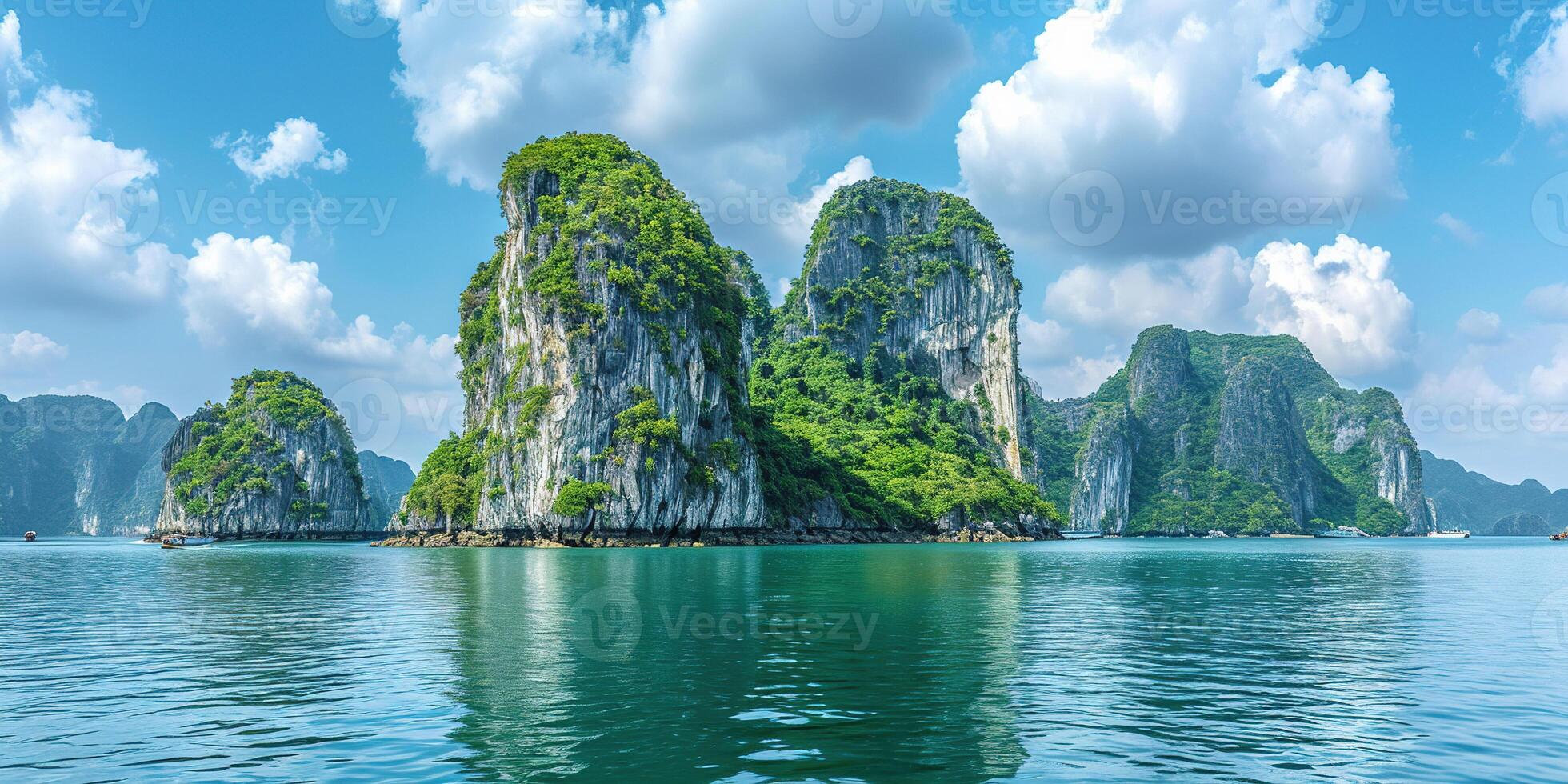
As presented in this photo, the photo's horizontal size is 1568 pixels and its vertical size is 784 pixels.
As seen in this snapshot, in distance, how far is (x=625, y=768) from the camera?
12992mm

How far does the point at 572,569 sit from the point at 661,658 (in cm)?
3587

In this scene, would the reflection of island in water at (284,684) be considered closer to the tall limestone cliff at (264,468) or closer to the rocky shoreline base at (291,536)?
the rocky shoreline base at (291,536)

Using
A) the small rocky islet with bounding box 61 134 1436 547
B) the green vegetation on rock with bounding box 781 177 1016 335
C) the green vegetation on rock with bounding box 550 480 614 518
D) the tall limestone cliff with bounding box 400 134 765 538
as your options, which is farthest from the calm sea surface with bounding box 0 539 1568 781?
the green vegetation on rock with bounding box 781 177 1016 335

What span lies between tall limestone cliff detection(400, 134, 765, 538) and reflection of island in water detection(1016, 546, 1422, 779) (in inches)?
2504

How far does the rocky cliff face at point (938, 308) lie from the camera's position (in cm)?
18262

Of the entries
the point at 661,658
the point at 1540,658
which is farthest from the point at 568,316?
the point at 1540,658

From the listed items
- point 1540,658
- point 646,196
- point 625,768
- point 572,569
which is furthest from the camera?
point 646,196

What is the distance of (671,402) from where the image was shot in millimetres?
104438

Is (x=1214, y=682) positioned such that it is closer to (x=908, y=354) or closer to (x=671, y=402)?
(x=671, y=402)

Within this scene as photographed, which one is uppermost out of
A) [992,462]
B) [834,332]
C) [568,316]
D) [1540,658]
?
[834,332]

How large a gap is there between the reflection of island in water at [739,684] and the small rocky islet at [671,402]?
61.6 metres

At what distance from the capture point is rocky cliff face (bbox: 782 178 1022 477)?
182625mm

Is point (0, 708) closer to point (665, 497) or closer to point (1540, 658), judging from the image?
Answer: point (1540, 658)

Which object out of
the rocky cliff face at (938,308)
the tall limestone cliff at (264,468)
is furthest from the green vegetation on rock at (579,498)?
the tall limestone cliff at (264,468)
